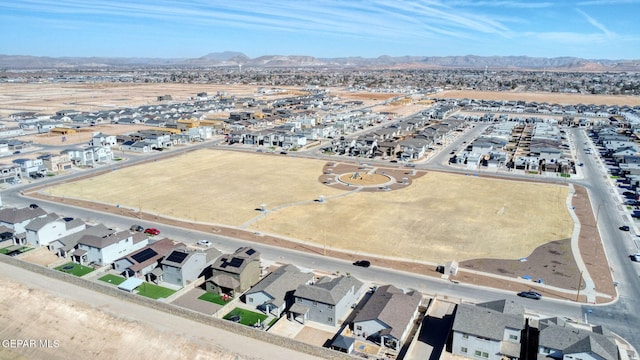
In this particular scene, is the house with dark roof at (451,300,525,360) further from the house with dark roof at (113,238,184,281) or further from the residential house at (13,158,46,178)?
the residential house at (13,158,46,178)

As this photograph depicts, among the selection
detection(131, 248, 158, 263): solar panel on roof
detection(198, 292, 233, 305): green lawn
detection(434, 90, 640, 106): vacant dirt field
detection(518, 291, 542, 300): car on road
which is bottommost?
detection(198, 292, 233, 305): green lawn

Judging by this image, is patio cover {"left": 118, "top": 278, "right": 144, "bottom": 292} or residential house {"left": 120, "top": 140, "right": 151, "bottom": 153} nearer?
patio cover {"left": 118, "top": 278, "right": 144, "bottom": 292}

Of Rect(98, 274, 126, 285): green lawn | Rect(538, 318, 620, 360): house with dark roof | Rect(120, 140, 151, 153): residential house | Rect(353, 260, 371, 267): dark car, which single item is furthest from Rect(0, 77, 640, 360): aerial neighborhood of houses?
Rect(120, 140, 151, 153): residential house

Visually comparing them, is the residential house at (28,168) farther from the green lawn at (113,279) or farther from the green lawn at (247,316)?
the green lawn at (247,316)

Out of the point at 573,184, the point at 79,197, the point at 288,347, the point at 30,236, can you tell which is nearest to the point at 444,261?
the point at 288,347

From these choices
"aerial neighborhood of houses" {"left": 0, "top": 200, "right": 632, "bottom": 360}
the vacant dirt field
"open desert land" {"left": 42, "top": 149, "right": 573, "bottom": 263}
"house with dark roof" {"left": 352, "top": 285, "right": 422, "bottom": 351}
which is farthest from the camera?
the vacant dirt field

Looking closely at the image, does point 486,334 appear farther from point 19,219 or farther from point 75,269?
point 19,219

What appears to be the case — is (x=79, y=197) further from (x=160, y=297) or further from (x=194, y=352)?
(x=194, y=352)

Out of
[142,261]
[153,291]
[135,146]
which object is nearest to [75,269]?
[142,261]
